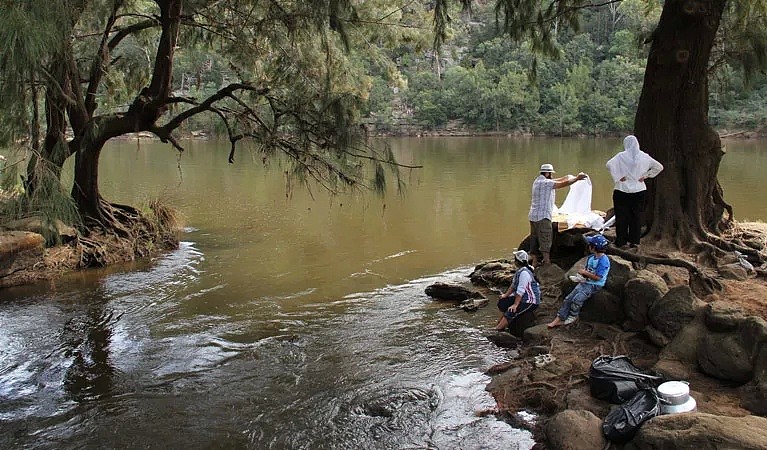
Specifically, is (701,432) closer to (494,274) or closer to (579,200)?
(494,274)

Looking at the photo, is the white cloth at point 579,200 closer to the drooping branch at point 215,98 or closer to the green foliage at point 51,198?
the drooping branch at point 215,98

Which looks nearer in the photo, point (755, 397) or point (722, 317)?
point (755, 397)

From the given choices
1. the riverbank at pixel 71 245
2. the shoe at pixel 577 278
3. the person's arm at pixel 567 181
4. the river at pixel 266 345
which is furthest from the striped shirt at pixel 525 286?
the riverbank at pixel 71 245

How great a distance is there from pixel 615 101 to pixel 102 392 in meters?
51.4

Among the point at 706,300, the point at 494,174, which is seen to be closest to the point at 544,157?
the point at 494,174

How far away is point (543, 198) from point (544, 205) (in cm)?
9

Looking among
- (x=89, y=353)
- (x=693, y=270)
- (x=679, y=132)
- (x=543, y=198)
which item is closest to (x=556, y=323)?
(x=693, y=270)

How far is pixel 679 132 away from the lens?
7.11m

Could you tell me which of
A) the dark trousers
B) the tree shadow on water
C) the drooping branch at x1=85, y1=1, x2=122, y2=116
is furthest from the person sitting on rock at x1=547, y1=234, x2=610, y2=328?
the drooping branch at x1=85, y1=1, x2=122, y2=116

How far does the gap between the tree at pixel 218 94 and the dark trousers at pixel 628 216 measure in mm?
2391

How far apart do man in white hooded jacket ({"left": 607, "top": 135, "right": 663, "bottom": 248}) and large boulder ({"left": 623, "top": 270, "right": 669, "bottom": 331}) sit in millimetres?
1233

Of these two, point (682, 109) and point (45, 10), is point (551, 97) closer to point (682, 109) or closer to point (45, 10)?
point (682, 109)

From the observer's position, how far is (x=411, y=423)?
4648 mm

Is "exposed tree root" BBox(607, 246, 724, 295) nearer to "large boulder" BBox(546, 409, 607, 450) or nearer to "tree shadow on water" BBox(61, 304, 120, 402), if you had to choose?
"large boulder" BBox(546, 409, 607, 450)
